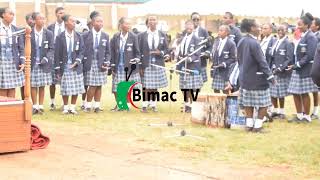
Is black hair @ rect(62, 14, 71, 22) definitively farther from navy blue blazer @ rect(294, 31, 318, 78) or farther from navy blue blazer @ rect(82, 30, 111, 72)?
navy blue blazer @ rect(294, 31, 318, 78)

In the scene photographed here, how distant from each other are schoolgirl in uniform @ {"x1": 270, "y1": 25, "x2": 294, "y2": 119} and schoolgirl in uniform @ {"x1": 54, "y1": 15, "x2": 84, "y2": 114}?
138 inches

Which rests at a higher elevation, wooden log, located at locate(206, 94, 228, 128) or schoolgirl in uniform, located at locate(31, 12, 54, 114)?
schoolgirl in uniform, located at locate(31, 12, 54, 114)

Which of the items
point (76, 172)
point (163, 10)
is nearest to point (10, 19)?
point (76, 172)

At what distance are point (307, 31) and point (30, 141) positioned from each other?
5.17m

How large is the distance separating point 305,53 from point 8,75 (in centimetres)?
506

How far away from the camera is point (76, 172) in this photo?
6.34 meters

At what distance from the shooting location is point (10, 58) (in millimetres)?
10180

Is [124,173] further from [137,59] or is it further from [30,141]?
[137,59]

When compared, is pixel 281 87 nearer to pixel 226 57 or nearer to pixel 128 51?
pixel 226 57

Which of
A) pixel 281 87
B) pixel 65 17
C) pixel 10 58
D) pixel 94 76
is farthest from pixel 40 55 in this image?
pixel 281 87

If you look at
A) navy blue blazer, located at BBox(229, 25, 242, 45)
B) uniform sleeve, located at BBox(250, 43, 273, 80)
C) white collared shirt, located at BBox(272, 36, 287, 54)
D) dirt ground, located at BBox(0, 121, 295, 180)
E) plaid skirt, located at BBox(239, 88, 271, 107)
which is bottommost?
dirt ground, located at BBox(0, 121, 295, 180)

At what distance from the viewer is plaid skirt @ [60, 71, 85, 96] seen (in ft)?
35.5

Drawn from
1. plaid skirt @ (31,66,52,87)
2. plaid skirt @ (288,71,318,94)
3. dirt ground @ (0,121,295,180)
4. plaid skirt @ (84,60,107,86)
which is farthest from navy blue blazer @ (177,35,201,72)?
dirt ground @ (0,121,295,180)

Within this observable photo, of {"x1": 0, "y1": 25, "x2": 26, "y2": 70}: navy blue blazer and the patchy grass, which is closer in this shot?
the patchy grass
